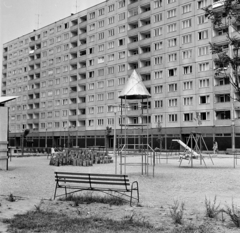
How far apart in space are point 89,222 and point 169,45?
53.7 metres

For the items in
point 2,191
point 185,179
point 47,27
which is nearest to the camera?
point 2,191

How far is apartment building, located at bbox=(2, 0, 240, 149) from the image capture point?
2135 inches

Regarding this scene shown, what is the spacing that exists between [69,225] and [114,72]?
2380 inches

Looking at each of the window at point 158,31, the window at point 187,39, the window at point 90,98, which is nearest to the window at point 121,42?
the window at point 158,31

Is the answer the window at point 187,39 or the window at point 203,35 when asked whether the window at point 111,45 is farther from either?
the window at point 203,35

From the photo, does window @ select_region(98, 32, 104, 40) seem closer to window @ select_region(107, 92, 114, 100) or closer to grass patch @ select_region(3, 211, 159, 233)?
window @ select_region(107, 92, 114, 100)

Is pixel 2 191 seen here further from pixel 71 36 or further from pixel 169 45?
pixel 71 36

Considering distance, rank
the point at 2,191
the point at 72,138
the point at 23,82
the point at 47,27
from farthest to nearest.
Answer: the point at 23,82
the point at 47,27
the point at 72,138
the point at 2,191

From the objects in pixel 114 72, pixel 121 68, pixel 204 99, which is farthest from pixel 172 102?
pixel 114 72

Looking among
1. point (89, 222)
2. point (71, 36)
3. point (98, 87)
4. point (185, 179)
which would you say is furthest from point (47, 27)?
point (89, 222)

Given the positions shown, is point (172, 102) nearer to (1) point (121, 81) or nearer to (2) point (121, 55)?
(1) point (121, 81)

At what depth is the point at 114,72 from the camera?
6688 cm

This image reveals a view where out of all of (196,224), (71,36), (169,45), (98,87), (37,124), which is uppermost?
(71,36)

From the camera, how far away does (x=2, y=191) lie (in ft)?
40.7
